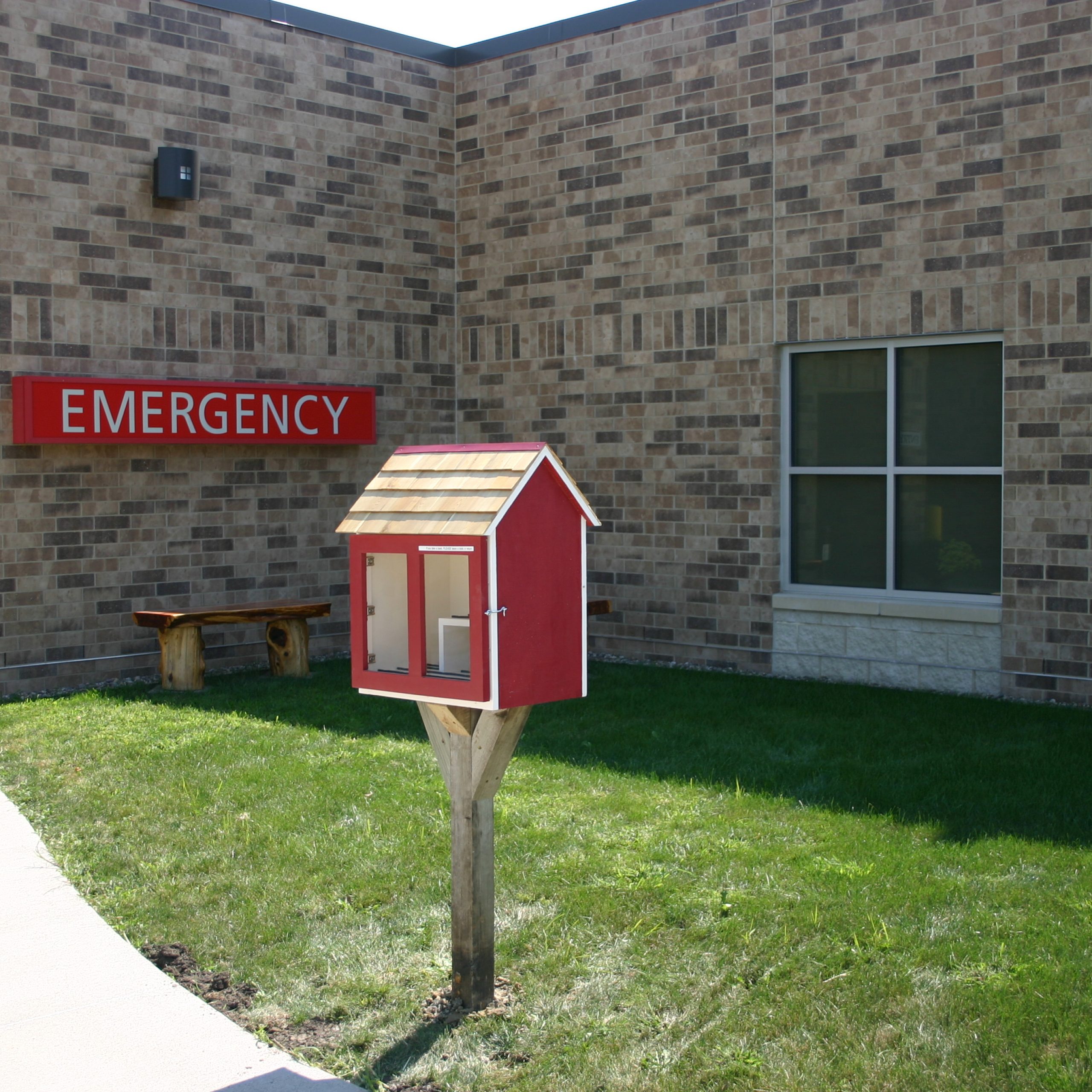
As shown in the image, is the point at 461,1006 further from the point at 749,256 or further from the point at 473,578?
the point at 749,256

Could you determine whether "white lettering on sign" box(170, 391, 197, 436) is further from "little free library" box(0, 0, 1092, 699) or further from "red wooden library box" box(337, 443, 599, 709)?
"red wooden library box" box(337, 443, 599, 709)

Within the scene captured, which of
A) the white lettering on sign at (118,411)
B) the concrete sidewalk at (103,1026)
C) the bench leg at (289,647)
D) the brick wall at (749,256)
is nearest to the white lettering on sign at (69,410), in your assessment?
the white lettering on sign at (118,411)

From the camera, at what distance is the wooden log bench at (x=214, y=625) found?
10242 mm

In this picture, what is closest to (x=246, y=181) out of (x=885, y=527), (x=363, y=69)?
(x=363, y=69)

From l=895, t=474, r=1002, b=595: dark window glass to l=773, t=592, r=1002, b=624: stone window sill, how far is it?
197 millimetres

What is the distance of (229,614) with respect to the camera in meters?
10.5

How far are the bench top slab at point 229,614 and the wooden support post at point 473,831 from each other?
6178 millimetres

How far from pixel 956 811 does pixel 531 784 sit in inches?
89.7

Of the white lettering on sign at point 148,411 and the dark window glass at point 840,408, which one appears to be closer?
the dark window glass at point 840,408

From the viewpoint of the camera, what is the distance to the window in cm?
988

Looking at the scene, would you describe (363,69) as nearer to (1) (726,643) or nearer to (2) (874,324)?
(2) (874,324)

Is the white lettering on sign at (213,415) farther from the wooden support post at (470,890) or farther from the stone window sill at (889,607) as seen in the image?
the wooden support post at (470,890)

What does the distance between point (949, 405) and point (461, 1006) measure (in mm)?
7098

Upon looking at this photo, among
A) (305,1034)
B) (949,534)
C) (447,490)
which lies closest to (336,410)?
(949,534)
